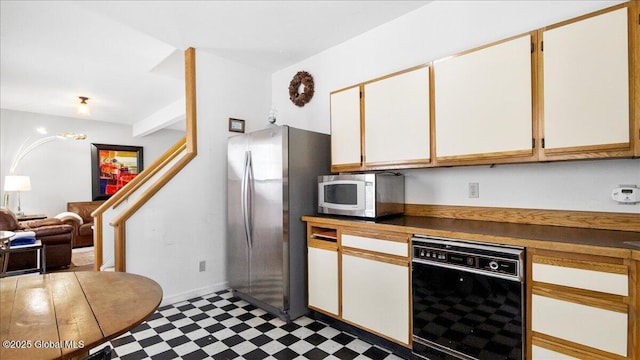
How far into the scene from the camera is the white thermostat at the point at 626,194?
66.5 inches

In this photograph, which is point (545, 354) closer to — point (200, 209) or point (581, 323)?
point (581, 323)

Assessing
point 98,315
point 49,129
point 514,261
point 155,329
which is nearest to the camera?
point 98,315

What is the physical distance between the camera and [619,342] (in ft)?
4.29

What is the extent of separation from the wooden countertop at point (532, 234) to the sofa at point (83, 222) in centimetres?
606

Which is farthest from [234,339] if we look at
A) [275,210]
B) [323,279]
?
[275,210]

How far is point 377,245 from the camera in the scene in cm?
218

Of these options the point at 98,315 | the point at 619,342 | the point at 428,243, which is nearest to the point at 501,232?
the point at 428,243

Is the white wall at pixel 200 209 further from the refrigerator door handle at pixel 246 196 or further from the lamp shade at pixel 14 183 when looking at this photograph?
the lamp shade at pixel 14 183

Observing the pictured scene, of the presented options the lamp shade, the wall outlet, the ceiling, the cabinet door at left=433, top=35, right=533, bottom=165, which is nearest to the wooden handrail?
the ceiling

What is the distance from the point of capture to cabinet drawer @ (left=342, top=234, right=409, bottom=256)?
2.04 m

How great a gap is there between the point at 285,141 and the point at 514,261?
73.2 inches

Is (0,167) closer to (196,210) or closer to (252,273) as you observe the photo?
(196,210)

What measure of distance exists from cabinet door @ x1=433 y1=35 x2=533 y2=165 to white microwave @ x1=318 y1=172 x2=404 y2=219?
46cm

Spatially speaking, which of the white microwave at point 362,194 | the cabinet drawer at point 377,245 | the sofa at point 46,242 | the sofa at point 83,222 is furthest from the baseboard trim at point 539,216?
the sofa at point 83,222
